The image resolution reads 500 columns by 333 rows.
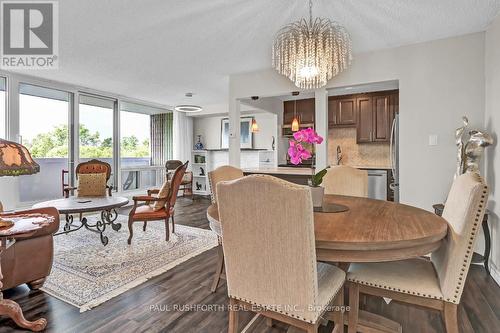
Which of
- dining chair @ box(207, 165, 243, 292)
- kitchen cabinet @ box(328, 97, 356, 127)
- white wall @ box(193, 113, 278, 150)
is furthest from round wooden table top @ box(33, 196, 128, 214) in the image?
kitchen cabinet @ box(328, 97, 356, 127)

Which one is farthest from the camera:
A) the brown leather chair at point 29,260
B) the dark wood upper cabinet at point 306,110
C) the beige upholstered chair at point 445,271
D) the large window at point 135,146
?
the large window at point 135,146

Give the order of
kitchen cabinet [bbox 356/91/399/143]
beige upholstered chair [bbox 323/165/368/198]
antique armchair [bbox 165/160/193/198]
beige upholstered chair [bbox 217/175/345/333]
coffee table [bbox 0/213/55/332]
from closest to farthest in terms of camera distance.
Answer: beige upholstered chair [bbox 217/175/345/333] < coffee table [bbox 0/213/55/332] < beige upholstered chair [bbox 323/165/368/198] < kitchen cabinet [bbox 356/91/399/143] < antique armchair [bbox 165/160/193/198]

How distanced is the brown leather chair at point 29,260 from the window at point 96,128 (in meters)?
A: 3.50

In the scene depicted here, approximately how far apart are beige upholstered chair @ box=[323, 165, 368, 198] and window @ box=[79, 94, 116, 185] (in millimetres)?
4890

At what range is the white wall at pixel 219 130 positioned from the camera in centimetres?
677

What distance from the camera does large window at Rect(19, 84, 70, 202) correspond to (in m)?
4.53

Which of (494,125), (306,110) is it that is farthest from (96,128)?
(494,125)

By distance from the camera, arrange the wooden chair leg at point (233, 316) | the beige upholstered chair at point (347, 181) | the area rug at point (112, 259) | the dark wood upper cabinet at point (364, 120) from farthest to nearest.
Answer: the dark wood upper cabinet at point (364, 120), the beige upholstered chair at point (347, 181), the area rug at point (112, 259), the wooden chair leg at point (233, 316)

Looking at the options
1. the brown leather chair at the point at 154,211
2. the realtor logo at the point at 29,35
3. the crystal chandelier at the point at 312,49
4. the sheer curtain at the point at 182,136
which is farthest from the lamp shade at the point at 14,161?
the sheer curtain at the point at 182,136

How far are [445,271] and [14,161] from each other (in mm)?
2565

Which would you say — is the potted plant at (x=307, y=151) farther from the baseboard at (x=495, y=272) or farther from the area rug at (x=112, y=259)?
the baseboard at (x=495, y=272)

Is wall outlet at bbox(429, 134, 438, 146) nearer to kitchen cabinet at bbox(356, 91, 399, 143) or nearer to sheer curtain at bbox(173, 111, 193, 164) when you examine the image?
kitchen cabinet at bbox(356, 91, 399, 143)

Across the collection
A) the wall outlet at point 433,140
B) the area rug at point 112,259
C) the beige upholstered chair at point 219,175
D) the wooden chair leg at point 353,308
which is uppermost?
the wall outlet at point 433,140

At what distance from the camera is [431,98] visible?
3.15m
